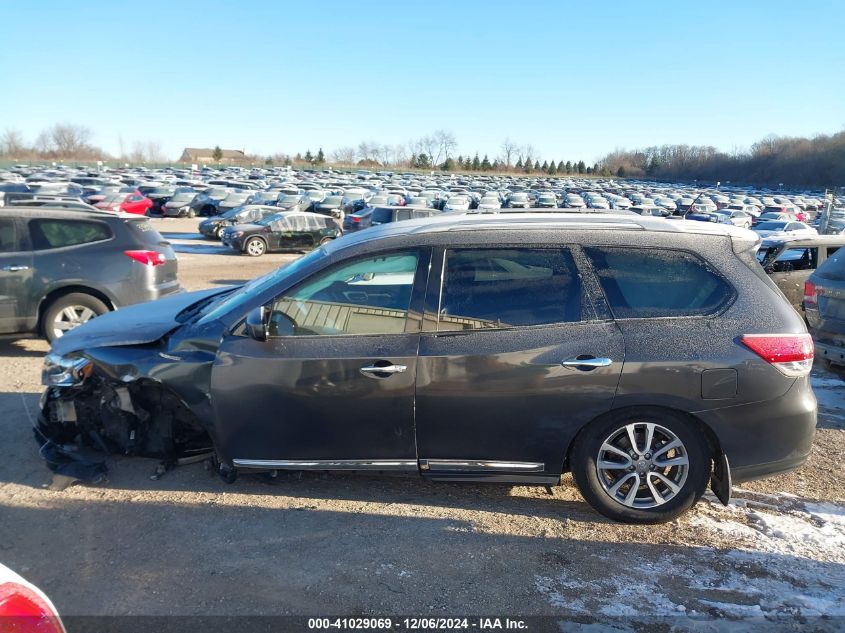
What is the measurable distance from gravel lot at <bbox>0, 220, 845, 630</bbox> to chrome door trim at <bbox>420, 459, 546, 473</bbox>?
12.7 inches

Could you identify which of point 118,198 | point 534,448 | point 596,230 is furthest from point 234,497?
point 118,198

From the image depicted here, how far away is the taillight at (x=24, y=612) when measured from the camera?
169 cm

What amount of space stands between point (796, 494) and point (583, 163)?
142571 mm

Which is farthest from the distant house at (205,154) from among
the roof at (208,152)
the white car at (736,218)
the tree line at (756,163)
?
the white car at (736,218)

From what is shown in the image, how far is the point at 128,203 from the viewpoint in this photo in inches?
1205

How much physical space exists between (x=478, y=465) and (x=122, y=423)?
240cm

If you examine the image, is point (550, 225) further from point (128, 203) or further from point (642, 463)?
point (128, 203)

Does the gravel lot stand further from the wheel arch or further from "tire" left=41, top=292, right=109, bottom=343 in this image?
"tire" left=41, top=292, right=109, bottom=343

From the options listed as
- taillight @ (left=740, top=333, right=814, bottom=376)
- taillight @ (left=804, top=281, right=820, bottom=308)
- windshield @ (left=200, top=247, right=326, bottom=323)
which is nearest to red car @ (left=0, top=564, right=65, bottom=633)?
windshield @ (left=200, top=247, right=326, bottom=323)

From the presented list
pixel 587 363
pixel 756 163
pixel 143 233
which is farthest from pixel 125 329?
pixel 756 163

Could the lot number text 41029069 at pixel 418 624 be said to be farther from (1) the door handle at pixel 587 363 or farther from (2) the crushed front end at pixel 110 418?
(2) the crushed front end at pixel 110 418

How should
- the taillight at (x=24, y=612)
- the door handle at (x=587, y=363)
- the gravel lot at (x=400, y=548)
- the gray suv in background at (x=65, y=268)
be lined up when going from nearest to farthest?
the taillight at (x=24, y=612)
the gravel lot at (x=400, y=548)
the door handle at (x=587, y=363)
the gray suv in background at (x=65, y=268)

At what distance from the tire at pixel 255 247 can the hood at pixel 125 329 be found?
15.4 metres

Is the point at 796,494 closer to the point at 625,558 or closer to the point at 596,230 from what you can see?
the point at 625,558
